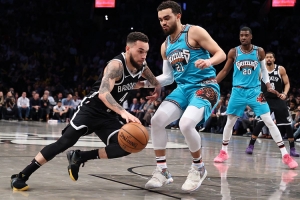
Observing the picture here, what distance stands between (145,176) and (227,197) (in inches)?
55.1

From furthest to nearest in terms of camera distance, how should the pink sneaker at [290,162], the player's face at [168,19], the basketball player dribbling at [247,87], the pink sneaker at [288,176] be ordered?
the basketball player dribbling at [247,87] → the pink sneaker at [290,162] → the pink sneaker at [288,176] → the player's face at [168,19]

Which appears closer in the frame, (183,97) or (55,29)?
(183,97)

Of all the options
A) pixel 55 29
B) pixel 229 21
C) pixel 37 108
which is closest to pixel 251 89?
pixel 37 108

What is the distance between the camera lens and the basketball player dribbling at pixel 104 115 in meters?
4.87

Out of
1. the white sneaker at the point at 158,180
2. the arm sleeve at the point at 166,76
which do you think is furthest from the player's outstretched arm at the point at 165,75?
the white sneaker at the point at 158,180

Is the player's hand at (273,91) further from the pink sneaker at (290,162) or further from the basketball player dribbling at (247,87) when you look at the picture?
the pink sneaker at (290,162)

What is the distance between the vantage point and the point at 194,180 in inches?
200

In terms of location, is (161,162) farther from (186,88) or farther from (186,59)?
(186,59)

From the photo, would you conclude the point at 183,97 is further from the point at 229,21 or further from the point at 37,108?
the point at 229,21

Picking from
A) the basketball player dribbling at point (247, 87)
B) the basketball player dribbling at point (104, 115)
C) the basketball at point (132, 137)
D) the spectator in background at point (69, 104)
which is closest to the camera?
the basketball at point (132, 137)

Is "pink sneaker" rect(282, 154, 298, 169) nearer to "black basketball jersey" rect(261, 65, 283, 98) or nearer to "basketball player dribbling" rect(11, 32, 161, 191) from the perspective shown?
"black basketball jersey" rect(261, 65, 283, 98)

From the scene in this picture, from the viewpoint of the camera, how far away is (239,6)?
79.7 feet

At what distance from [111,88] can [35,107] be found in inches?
637

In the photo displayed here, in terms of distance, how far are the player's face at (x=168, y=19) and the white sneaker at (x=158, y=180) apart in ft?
4.65
